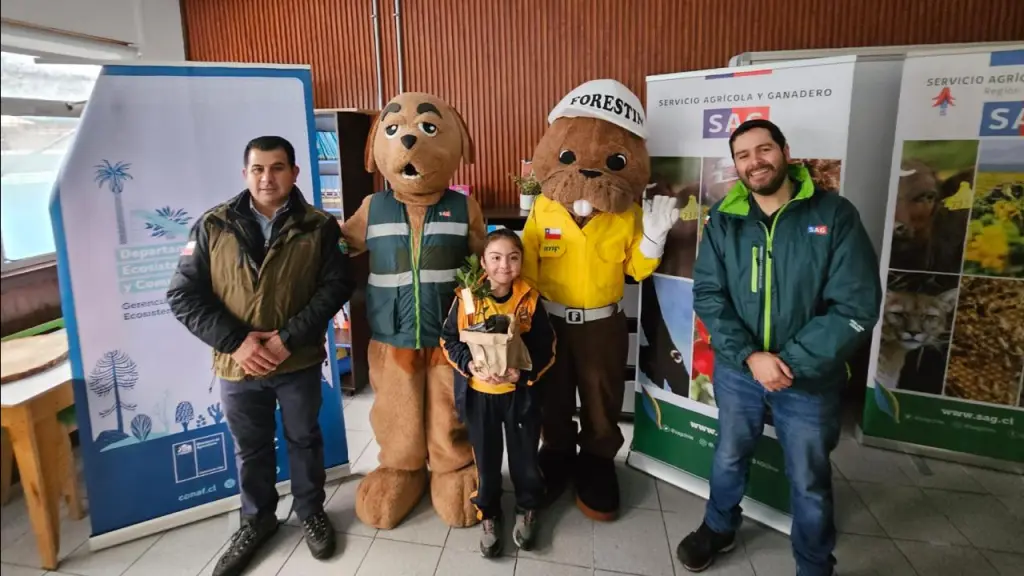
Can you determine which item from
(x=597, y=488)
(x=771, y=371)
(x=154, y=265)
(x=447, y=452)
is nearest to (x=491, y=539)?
(x=447, y=452)

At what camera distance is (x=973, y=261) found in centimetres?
275

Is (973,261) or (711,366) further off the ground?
(973,261)

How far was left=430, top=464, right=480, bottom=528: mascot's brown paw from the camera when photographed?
7.79 feet

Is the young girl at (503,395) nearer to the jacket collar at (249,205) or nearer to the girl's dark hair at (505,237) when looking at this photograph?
the girl's dark hair at (505,237)

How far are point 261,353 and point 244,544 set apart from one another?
29.2 inches

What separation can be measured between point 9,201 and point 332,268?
1.31 m

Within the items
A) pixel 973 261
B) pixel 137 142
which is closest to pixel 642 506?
pixel 973 261

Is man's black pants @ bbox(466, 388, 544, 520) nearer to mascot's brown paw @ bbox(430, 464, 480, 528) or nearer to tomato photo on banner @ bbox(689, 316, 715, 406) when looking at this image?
mascot's brown paw @ bbox(430, 464, 480, 528)

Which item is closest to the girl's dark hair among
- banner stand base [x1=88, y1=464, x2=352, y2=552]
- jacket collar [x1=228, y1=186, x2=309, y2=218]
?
jacket collar [x1=228, y1=186, x2=309, y2=218]

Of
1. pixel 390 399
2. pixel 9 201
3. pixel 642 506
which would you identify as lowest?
pixel 642 506

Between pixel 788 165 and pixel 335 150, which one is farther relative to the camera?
pixel 335 150

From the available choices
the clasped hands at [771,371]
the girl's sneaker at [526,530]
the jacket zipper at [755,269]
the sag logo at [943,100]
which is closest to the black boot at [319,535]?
the girl's sneaker at [526,530]

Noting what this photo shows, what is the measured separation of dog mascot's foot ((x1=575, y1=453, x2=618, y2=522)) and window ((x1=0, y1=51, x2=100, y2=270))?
202 cm

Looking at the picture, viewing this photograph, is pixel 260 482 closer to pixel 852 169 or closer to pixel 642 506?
pixel 642 506
